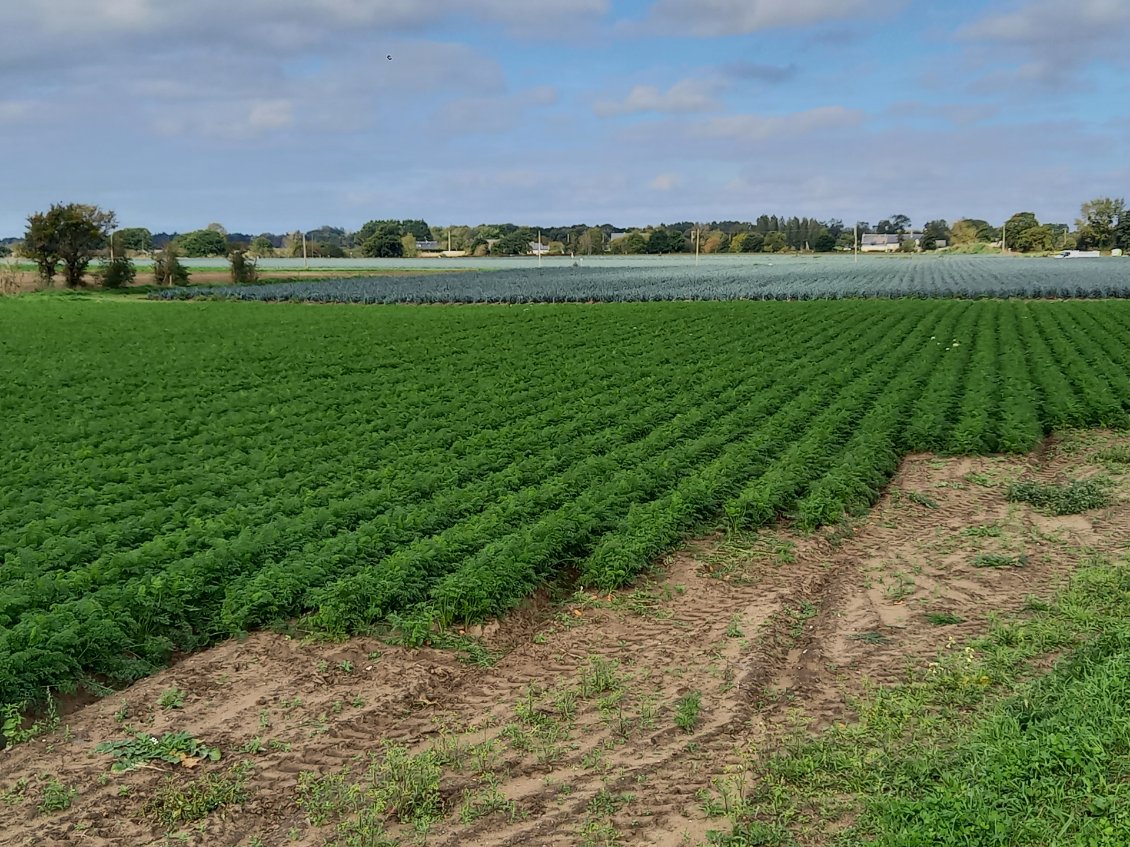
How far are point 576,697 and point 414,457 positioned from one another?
6579 mm

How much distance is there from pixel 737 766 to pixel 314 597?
4.09 metres

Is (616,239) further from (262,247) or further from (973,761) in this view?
(973,761)

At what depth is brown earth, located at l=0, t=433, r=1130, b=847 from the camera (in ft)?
17.6

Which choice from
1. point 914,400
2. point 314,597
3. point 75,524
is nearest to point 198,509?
point 75,524

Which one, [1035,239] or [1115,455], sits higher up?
[1035,239]

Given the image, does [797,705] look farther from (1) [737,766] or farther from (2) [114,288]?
(2) [114,288]

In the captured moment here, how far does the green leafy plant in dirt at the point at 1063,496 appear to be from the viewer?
38.2 feet

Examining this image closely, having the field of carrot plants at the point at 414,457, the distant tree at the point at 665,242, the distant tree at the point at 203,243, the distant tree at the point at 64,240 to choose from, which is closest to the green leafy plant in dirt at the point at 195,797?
the field of carrot plants at the point at 414,457

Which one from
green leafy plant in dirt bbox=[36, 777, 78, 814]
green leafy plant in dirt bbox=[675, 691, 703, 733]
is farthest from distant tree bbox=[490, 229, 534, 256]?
green leafy plant in dirt bbox=[36, 777, 78, 814]

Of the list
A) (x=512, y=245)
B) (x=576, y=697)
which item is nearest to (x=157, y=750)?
(x=576, y=697)

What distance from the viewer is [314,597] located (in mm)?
8164

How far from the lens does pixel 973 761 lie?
5461mm

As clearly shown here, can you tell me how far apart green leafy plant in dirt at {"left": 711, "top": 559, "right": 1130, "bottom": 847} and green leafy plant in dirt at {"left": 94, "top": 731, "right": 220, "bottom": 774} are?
3339 millimetres

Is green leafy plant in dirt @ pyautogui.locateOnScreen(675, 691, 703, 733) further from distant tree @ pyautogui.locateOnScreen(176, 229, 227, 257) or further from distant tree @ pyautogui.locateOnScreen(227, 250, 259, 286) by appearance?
distant tree @ pyautogui.locateOnScreen(176, 229, 227, 257)
